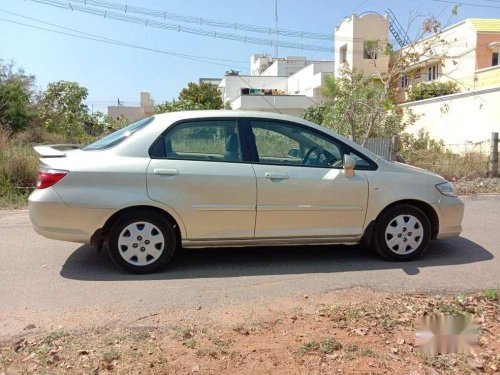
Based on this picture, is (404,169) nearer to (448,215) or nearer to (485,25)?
(448,215)

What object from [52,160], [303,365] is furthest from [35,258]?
[303,365]

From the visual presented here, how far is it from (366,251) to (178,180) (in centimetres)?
257

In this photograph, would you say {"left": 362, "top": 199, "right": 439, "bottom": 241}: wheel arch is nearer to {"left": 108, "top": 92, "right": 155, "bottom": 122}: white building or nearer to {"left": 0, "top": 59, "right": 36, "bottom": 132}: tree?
{"left": 0, "top": 59, "right": 36, "bottom": 132}: tree

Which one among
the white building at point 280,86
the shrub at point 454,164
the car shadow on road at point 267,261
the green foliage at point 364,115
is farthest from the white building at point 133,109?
the car shadow on road at point 267,261

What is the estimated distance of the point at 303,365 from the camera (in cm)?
304

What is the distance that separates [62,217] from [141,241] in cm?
82

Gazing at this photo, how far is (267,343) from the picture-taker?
3342 mm

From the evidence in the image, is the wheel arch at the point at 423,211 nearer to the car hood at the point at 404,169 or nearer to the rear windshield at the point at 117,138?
the car hood at the point at 404,169

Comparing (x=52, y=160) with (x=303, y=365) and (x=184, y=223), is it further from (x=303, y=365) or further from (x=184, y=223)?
(x=303, y=365)

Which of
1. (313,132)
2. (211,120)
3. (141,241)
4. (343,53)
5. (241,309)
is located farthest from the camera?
(343,53)

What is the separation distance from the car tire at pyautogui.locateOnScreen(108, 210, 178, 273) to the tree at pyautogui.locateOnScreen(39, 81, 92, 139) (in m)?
20.8

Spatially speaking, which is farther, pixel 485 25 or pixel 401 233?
pixel 485 25

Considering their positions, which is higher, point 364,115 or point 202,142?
point 364,115

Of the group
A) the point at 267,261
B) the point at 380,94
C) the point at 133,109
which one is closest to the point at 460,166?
the point at 380,94
